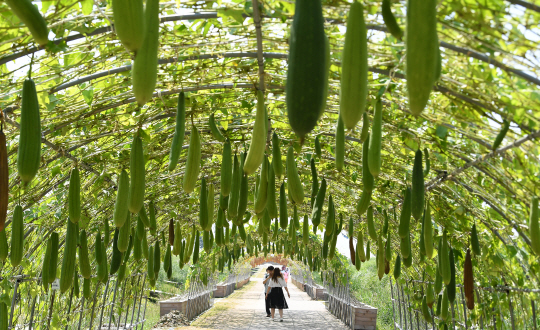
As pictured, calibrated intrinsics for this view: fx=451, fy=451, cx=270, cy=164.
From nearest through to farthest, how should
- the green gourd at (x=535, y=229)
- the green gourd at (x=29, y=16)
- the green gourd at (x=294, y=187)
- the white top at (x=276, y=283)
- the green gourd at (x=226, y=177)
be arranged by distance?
1. the green gourd at (x=29, y=16)
2. the green gourd at (x=294, y=187)
3. the green gourd at (x=226, y=177)
4. the green gourd at (x=535, y=229)
5. the white top at (x=276, y=283)

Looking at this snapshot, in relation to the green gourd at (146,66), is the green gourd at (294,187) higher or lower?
lower

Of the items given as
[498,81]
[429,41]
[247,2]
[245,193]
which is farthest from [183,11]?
[429,41]

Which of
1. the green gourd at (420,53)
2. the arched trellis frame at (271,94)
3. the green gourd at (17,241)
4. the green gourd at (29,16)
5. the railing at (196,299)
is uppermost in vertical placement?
the arched trellis frame at (271,94)

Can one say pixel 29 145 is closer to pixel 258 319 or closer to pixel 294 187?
pixel 294 187

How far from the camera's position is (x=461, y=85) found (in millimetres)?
3086

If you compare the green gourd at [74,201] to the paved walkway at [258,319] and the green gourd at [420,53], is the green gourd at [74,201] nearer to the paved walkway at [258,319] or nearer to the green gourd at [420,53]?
the green gourd at [420,53]

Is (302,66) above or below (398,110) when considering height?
below

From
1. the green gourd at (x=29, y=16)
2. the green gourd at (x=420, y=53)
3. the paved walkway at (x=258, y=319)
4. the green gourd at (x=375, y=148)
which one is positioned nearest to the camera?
the green gourd at (x=420, y=53)

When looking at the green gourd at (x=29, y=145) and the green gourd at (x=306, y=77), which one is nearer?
the green gourd at (x=306, y=77)

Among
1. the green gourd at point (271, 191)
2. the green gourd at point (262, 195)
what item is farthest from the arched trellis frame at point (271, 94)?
the green gourd at point (262, 195)

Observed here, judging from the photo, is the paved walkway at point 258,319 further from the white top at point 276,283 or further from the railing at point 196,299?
the white top at point 276,283

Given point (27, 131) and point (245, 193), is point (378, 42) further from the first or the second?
point (27, 131)

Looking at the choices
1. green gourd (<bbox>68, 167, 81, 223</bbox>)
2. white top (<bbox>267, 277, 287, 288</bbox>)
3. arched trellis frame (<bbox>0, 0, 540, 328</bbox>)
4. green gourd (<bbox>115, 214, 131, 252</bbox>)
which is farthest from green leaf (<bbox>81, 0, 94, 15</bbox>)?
white top (<bbox>267, 277, 287, 288</bbox>)

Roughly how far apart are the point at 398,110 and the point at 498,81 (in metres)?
1.27
